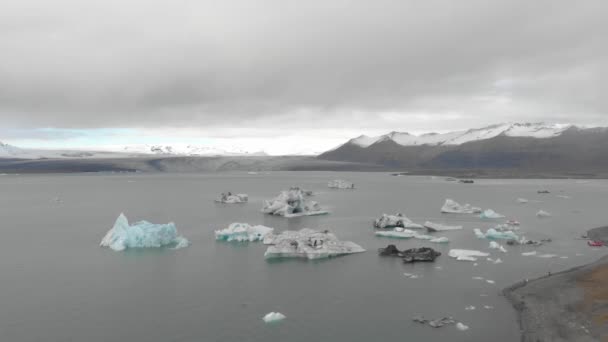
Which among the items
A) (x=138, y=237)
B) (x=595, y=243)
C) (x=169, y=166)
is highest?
(x=169, y=166)

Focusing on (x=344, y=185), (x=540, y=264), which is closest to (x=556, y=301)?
(x=540, y=264)

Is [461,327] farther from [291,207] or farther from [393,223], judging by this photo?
[291,207]

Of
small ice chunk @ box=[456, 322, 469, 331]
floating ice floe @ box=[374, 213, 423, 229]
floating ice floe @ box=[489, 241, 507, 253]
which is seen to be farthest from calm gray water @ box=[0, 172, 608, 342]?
floating ice floe @ box=[374, 213, 423, 229]

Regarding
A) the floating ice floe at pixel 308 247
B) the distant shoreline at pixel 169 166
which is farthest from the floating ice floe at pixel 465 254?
the distant shoreline at pixel 169 166

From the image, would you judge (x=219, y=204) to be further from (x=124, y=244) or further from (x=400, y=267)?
(x=400, y=267)

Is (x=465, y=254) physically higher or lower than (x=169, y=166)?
lower

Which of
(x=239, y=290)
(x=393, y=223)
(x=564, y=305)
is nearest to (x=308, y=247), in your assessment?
(x=239, y=290)

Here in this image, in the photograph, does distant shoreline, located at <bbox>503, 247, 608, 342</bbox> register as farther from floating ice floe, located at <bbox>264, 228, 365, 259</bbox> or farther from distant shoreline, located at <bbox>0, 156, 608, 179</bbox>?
distant shoreline, located at <bbox>0, 156, 608, 179</bbox>

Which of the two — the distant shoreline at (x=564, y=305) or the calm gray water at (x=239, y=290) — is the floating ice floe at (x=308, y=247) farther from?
the distant shoreline at (x=564, y=305)
